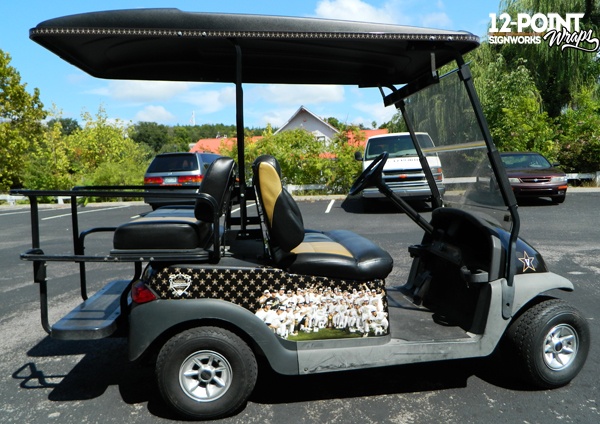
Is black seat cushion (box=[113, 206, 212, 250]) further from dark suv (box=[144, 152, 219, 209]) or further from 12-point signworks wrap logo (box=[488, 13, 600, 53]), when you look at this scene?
12-point signworks wrap logo (box=[488, 13, 600, 53])

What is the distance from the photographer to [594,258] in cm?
668

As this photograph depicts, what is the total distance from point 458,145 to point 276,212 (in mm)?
1418

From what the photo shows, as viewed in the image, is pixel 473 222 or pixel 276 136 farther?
pixel 276 136

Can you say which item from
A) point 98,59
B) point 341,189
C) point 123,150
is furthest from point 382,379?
point 123,150

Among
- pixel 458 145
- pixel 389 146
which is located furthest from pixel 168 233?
pixel 389 146

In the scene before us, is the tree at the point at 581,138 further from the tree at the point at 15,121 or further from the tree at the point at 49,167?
the tree at the point at 15,121

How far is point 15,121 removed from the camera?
19.9 m

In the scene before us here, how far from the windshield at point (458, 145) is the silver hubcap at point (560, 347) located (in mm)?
749

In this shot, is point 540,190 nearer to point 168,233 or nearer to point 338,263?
point 338,263

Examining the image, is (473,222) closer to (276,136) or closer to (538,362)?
(538,362)

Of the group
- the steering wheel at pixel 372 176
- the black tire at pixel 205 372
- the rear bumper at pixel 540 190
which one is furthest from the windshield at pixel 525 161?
the black tire at pixel 205 372

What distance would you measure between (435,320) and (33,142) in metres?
21.1

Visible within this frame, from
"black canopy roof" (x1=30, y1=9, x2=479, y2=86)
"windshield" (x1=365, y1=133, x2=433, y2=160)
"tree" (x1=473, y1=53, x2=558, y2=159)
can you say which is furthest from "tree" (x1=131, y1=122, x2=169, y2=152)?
"black canopy roof" (x1=30, y1=9, x2=479, y2=86)

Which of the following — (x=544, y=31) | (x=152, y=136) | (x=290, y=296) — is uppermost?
(x=544, y=31)
